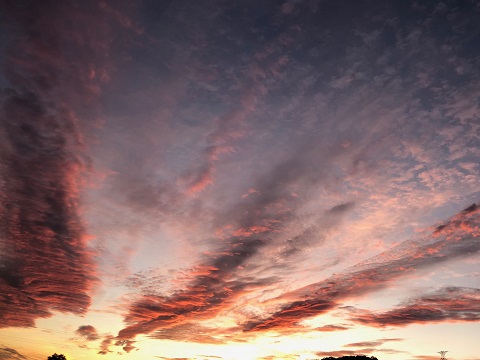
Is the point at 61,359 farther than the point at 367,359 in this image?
Yes

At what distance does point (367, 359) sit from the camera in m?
93.1

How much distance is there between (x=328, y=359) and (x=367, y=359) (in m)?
12.9

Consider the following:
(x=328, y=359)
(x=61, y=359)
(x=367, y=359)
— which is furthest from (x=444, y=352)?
(x=61, y=359)

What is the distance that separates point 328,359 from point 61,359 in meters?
108

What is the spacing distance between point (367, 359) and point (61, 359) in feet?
395

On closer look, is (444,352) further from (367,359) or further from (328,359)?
(328,359)

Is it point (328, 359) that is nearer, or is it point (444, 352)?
point (444, 352)

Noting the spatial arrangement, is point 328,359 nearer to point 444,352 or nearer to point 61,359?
point 444,352

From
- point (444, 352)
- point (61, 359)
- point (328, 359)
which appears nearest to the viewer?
point (444, 352)

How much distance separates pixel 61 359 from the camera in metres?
125

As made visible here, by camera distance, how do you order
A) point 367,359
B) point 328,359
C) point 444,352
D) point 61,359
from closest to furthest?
point 444,352, point 367,359, point 328,359, point 61,359

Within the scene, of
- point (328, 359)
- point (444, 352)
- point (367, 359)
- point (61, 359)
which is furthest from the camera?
point (61, 359)

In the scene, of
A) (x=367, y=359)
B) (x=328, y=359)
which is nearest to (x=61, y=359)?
(x=328, y=359)

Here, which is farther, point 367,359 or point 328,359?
point 328,359
